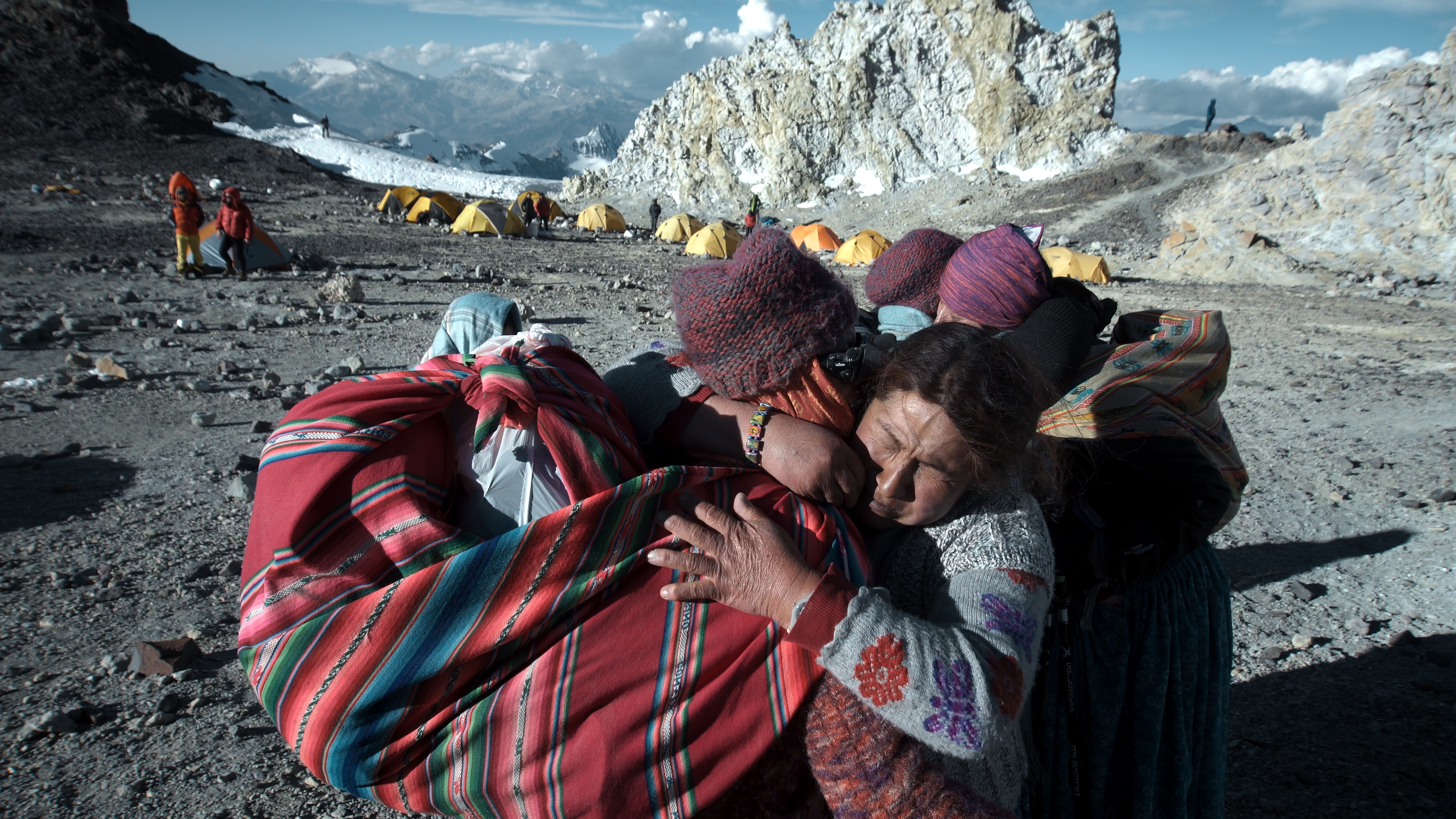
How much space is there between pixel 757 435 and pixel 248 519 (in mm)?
4172

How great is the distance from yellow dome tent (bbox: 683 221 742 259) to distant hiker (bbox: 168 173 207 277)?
14.2 meters

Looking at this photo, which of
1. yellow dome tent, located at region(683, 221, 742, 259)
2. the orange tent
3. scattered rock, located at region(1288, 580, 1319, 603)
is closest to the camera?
scattered rock, located at region(1288, 580, 1319, 603)

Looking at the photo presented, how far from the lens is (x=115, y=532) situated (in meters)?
4.04

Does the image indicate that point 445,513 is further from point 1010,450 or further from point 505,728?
point 1010,450

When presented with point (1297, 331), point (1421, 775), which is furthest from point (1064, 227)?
point (1421, 775)

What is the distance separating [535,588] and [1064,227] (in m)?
31.9

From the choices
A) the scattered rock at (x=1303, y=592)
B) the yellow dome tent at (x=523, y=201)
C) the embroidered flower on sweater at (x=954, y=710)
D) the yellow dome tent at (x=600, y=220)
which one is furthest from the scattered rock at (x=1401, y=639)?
the yellow dome tent at (x=600, y=220)

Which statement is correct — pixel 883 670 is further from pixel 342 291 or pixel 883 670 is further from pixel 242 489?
pixel 342 291

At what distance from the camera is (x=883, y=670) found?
121 cm

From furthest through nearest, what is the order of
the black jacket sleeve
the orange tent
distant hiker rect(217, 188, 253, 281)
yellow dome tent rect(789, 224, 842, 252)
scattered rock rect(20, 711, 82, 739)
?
yellow dome tent rect(789, 224, 842, 252) < the orange tent < distant hiker rect(217, 188, 253, 281) < scattered rock rect(20, 711, 82, 739) < the black jacket sleeve

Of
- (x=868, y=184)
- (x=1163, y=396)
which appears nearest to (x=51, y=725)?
Answer: (x=1163, y=396)

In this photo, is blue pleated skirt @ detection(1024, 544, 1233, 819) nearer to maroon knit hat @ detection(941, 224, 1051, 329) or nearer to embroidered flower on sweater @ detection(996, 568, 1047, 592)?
embroidered flower on sweater @ detection(996, 568, 1047, 592)

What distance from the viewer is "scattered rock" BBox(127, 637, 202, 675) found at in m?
2.96

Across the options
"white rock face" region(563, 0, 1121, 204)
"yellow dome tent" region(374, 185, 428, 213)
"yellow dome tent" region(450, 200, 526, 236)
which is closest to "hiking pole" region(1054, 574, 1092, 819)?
"yellow dome tent" region(450, 200, 526, 236)
